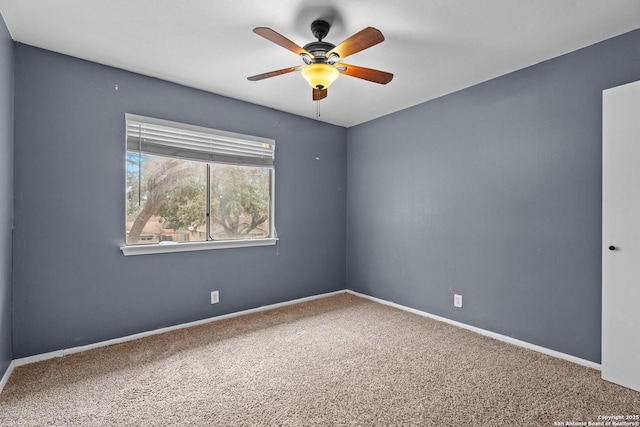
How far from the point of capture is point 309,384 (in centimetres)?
211

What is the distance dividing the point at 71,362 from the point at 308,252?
2484 mm

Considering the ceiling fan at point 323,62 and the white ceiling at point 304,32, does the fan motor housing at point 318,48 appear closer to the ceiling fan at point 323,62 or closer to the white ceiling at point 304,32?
the ceiling fan at point 323,62

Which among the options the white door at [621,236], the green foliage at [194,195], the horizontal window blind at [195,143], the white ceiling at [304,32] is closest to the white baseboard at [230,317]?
the white door at [621,236]

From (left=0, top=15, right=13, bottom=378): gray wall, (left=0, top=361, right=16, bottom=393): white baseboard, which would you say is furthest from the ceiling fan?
(left=0, top=361, right=16, bottom=393): white baseboard

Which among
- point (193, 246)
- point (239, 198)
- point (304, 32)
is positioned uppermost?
point (304, 32)

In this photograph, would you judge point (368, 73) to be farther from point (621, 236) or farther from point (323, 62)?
point (621, 236)

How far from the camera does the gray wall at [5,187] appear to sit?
2.09 m

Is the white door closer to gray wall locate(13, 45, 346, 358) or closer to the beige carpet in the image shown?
the beige carpet

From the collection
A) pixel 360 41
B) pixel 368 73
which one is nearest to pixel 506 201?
pixel 368 73

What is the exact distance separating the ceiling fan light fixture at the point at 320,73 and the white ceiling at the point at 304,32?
28 centimetres

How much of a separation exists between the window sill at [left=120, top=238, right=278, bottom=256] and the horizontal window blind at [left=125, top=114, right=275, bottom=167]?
2.76 feet

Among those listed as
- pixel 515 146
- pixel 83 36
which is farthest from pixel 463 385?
pixel 83 36

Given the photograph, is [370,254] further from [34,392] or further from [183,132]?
[34,392]

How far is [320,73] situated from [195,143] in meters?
1.63
